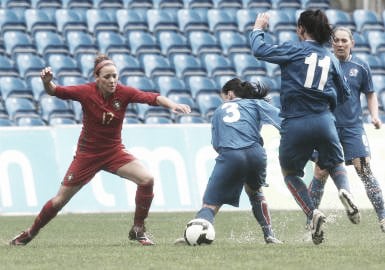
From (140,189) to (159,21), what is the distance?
37.6 feet

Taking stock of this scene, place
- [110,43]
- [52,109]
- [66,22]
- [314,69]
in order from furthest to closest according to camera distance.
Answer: [66,22] < [110,43] < [52,109] < [314,69]

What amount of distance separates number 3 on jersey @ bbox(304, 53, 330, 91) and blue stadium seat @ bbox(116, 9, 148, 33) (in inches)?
468

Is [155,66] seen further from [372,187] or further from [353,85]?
[372,187]

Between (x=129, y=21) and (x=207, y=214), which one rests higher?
(x=207, y=214)

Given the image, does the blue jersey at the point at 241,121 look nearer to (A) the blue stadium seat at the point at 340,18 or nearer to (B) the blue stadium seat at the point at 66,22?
(B) the blue stadium seat at the point at 66,22

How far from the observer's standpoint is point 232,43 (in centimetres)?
2239

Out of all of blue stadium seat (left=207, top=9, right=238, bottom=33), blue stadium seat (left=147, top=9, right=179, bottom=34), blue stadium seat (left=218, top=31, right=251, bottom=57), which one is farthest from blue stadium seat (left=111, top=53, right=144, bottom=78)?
blue stadium seat (left=207, top=9, right=238, bottom=33)

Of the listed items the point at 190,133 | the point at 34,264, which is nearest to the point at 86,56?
the point at 190,133

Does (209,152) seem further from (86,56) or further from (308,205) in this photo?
(308,205)

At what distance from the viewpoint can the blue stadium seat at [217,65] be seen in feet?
70.9

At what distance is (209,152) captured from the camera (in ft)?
57.4

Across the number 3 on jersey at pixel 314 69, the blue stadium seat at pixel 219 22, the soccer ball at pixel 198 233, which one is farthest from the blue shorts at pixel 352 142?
the blue stadium seat at pixel 219 22

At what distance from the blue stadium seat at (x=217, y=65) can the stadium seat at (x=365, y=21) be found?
3237 mm

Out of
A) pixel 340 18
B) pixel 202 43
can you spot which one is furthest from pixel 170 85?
pixel 340 18
